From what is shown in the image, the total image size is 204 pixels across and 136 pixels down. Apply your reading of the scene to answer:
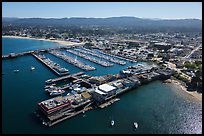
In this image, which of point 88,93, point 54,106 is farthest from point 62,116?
point 88,93

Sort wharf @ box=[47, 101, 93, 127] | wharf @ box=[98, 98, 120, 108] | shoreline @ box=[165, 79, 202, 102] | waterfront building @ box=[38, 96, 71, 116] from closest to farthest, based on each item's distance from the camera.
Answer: wharf @ box=[47, 101, 93, 127], waterfront building @ box=[38, 96, 71, 116], wharf @ box=[98, 98, 120, 108], shoreline @ box=[165, 79, 202, 102]

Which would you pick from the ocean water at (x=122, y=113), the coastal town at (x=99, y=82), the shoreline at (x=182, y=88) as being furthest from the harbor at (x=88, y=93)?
the shoreline at (x=182, y=88)

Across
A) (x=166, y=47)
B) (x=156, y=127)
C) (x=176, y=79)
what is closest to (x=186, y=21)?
(x=166, y=47)

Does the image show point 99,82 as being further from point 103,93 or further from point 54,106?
point 54,106

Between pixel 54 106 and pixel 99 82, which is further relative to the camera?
pixel 99 82

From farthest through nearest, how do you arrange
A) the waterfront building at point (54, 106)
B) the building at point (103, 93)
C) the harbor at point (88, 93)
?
the building at point (103, 93) → the harbor at point (88, 93) → the waterfront building at point (54, 106)

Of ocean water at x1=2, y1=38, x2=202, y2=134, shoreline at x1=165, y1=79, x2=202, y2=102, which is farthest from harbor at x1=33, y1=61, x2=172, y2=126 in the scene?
shoreline at x1=165, y1=79, x2=202, y2=102

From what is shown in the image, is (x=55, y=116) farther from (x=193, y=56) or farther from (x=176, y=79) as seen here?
(x=193, y=56)

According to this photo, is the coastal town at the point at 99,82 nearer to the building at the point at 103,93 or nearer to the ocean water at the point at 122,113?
the building at the point at 103,93

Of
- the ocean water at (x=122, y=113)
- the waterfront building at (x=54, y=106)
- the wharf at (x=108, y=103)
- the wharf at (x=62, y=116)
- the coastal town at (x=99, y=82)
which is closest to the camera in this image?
the ocean water at (x=122, y=113)

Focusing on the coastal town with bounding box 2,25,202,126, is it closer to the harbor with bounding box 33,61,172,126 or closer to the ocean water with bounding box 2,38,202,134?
the harbor with bounding box 33,61,172,126
